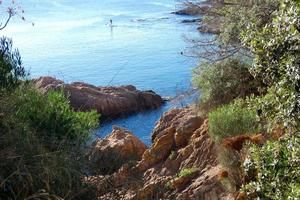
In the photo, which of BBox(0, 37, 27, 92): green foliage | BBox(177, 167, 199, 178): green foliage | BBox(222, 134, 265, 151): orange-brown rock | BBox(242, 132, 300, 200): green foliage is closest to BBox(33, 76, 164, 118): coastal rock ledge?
BBox(177, 167, 199, 178): green foliage

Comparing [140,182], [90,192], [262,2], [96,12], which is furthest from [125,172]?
[96,12]

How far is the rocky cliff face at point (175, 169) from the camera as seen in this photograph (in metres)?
8.41

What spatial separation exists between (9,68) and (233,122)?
514 cm

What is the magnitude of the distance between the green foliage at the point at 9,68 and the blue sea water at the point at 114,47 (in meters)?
10.3

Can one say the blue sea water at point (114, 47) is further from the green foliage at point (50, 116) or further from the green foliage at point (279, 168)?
the green foliage at point (279, 168)

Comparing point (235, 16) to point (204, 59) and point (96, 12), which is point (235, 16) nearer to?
point (204, 59)

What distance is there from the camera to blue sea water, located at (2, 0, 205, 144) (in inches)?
1192

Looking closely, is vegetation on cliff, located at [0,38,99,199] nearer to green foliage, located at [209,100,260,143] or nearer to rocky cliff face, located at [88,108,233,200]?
rocky cliff face, located at [88,108,233,200]

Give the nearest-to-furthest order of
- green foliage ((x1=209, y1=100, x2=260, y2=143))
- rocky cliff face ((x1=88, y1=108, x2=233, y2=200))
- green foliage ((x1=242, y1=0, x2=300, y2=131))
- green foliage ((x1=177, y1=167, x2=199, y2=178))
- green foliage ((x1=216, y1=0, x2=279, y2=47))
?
green foliage ((x1=242, y1=0, x2=300, y2=131)) < rocky cliff face ((x1=88, y1=108, x2=233, y2=200)) < green foliage ((x1=209, y1=100, x2=260, y2=143)) < green foliage ((x1=177, y1=167, x2=199, y2=178)) < green foliage ((x1=216, y1=0, x2=279, y2=47))

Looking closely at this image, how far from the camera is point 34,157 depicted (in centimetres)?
693

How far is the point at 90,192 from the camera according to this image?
304 inches

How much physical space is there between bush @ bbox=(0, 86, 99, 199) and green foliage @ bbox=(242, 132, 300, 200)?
91.4 inches

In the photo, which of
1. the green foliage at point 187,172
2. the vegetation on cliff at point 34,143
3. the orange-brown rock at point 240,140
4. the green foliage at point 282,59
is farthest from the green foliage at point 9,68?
the green foliage at point 282,59

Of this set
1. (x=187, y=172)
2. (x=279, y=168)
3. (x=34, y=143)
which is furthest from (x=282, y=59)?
(x=187, y=172)
